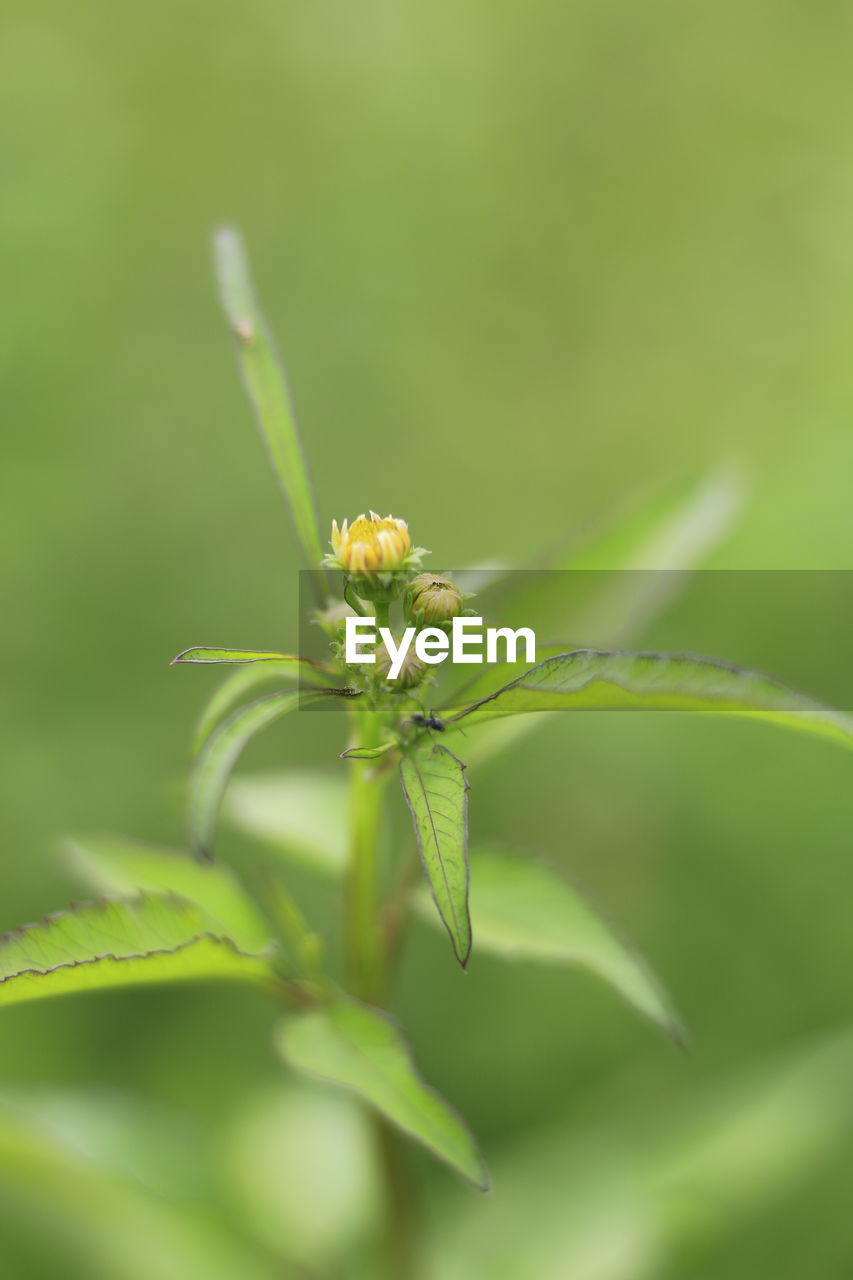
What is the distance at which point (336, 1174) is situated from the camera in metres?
1.80

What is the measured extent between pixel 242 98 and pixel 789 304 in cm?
178

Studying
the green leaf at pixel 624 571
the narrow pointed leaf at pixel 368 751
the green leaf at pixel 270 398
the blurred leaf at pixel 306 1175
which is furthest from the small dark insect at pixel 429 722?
the blurred leaf at pixel 306 1175

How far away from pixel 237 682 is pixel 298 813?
0.40m

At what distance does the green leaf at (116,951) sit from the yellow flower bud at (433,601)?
31 cm

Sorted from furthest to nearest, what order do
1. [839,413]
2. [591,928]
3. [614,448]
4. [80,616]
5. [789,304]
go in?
[789,304] → [614,448] → [839,413] → [80,616] → [591,928]

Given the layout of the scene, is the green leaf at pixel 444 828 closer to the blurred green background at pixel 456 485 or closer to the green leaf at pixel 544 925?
the green leaf at pixel 544 925

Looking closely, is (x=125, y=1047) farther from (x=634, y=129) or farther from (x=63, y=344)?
(x=634, y=129)

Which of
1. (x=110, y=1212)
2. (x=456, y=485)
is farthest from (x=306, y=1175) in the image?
(x=456, y=485)

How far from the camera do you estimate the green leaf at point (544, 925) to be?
3.08ft

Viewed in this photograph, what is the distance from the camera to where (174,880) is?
1.21 m

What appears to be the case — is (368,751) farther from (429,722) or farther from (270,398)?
(270,398)

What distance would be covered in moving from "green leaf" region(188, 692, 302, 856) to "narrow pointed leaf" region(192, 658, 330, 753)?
0.01 metres

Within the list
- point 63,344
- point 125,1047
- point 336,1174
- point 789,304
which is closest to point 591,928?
point 336,1174

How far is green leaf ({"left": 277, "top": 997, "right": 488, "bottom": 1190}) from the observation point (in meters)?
0.84
